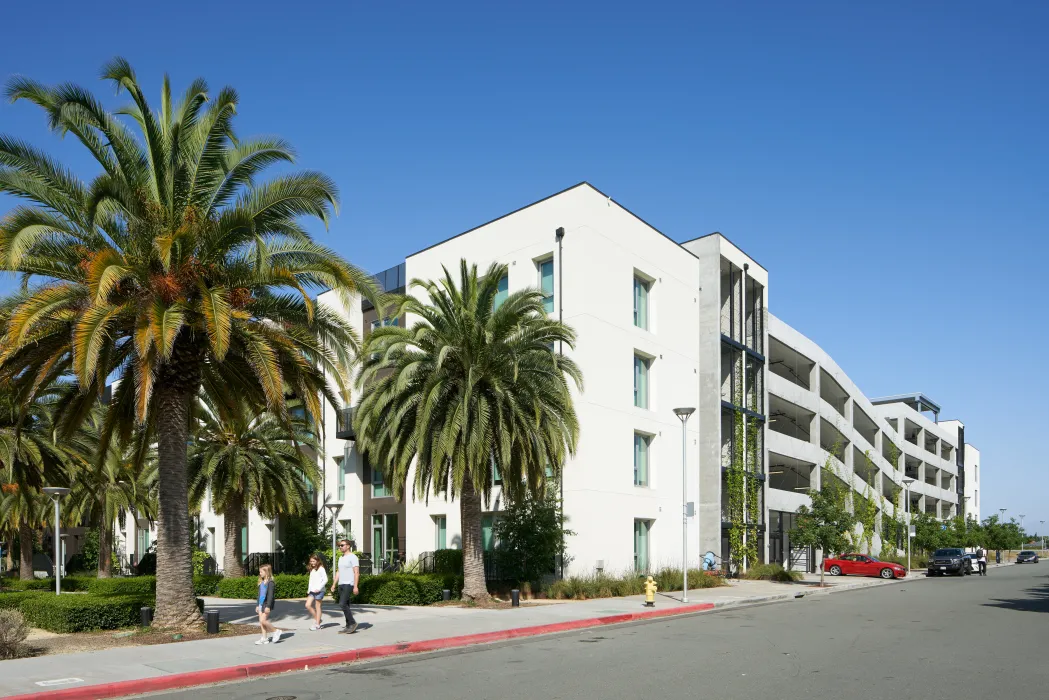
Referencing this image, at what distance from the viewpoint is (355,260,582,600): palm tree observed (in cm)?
2541

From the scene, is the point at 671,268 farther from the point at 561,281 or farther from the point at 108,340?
the point at 108,340

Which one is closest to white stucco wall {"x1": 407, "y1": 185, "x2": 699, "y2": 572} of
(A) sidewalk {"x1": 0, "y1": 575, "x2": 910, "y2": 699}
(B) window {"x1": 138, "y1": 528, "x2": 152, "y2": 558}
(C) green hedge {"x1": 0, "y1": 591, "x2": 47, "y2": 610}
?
(A) sidewalk {"x1": 0, "y1": 575, "x2": 910, "y2": 699}

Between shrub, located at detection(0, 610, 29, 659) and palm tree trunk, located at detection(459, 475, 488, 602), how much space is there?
12831mm

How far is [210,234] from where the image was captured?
18078 mm

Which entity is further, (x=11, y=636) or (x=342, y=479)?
(x=342, y=479)

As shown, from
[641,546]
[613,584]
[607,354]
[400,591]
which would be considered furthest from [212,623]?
[641,546]

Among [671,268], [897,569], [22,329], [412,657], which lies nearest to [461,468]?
[412,657]

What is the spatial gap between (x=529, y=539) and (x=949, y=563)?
3537 centimetres

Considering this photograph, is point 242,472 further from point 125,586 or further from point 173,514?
point 173,514

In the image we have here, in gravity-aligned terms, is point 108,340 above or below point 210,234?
below

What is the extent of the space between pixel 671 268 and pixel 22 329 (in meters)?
28.4

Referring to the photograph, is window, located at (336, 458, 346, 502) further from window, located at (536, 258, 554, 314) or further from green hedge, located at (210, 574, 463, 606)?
green hedge, located at (210, 574, 463, 606)

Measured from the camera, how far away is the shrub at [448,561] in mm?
32188

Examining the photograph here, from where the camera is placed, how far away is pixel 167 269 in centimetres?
1722
